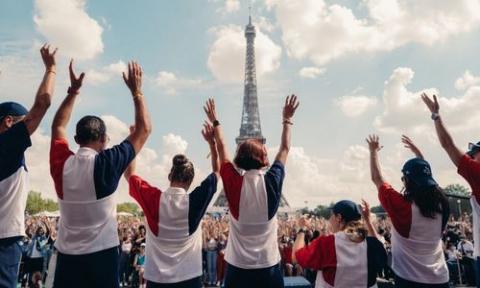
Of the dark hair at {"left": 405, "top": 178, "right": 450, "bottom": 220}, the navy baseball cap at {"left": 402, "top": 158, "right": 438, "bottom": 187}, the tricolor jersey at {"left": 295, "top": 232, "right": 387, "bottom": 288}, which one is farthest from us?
the navy baseball cap at {"left": 402, "top": 158, "right": 438, "bottom": 187}

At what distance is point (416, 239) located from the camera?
4.14m

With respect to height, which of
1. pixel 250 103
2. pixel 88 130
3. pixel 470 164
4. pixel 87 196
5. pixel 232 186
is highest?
pixel 250 103

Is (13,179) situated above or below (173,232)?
above

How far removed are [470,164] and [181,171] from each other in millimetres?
2704

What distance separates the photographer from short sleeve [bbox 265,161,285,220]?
3990 millimetres

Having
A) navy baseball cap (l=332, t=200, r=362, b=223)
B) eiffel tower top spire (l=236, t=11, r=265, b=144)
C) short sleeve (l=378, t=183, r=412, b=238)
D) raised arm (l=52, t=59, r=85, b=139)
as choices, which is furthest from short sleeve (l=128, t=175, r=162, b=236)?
eiffel tower top spire (l=236, t=11, r=265, b=144)

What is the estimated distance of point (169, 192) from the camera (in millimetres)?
4090

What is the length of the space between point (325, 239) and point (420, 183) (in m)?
1.10

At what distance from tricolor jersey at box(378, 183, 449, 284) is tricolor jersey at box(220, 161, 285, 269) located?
1.15 meters

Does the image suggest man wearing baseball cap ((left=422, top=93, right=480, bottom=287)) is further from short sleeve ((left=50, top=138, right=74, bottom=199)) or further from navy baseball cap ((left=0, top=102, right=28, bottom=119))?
navy baseball cap ((left=0, top=102, right=28, bottom=119))

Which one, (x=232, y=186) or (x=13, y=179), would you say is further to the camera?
(x=232, y=186)

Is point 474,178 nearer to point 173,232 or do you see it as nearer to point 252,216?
point 252,216

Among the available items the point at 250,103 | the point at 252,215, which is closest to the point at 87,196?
the point at 252,215

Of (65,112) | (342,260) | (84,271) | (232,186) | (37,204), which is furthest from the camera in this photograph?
(37,204)
